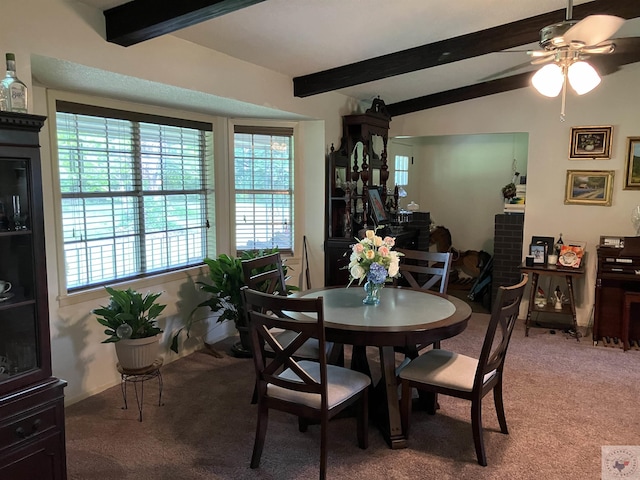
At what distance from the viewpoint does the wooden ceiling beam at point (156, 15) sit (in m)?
2.39

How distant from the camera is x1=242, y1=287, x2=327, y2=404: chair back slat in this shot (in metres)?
2.25

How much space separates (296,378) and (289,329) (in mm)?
465

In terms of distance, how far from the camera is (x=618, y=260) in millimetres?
4352

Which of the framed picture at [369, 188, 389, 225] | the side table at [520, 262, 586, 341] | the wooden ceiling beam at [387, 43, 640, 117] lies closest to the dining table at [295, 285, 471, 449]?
the framed picture at [369, 188, 389, 225]

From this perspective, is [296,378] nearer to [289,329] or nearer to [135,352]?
[289,329]

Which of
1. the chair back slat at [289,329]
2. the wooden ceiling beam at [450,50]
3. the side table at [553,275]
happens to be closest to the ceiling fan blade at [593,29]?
the wooden ceiling beam at [450,50]

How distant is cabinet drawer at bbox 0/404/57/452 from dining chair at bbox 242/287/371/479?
0.92 metres

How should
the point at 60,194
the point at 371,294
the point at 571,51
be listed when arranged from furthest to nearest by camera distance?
the point at 60,194 → the point at 371,294 → the point at 571,51

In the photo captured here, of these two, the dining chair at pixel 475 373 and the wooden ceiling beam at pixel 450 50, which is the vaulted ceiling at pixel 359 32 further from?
the dining chair at pixel 475 373

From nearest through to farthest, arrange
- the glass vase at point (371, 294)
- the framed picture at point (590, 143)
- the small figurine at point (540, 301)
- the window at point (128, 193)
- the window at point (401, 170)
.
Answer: the glass vase at point (371, 294) → the window at point (128, 193) → the framed picture at point (590, 143) → the small figurine at point (540, 301) → the window at point (401, 170)

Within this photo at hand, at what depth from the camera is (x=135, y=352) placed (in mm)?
3072

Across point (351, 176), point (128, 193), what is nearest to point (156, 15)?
point (128, 193)

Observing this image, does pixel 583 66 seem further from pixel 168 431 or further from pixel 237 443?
pixel 168 431

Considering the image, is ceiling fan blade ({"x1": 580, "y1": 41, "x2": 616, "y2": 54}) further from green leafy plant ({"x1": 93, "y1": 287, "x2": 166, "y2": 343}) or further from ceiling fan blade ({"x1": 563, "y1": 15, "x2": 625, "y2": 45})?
green leafy plant ({"x1": 93, "y1": 287, "x2": 166, "y2": 343})
